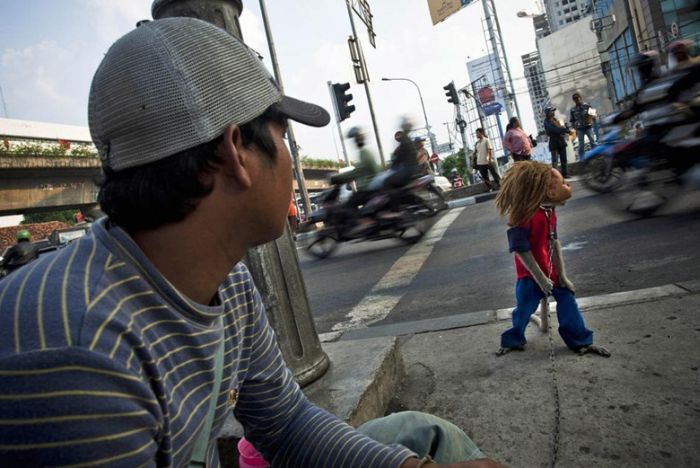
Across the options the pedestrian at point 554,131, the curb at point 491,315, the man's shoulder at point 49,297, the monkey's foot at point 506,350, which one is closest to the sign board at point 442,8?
the pedestrian at point 554,131

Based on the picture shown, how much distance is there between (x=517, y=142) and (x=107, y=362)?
11143mm

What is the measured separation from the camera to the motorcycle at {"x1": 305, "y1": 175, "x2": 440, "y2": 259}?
8305 millimetres

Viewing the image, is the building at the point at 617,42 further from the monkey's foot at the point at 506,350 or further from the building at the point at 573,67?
the monkey's foot at the point at 506,350

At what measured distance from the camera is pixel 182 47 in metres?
1.04

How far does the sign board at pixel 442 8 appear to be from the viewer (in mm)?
32375

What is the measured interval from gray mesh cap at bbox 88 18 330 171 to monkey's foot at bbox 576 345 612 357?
8.11 ft

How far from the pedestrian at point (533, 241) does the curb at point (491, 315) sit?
63 centimetres

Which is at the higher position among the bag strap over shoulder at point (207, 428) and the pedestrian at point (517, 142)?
the pedestrian at point (517, 142)

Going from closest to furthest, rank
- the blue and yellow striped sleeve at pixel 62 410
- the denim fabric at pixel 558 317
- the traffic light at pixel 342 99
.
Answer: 1. the blue and yellow striped sleeve at pixel 62 410
2. the denim fabric at pixel 558 317
3. the traffic light at pixel 342 99

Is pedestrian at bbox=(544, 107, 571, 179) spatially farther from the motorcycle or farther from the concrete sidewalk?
the concrete sidewalk

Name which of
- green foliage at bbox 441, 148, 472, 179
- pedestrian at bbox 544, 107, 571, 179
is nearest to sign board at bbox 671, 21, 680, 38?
pedestrian at bbox 544, 107, 571, 179

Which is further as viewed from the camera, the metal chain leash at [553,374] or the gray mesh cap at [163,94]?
the metal chain leash at [553,374]

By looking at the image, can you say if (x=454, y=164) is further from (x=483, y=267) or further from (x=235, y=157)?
(x=235, y=157)

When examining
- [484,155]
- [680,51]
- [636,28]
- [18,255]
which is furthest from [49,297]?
[636,28]
